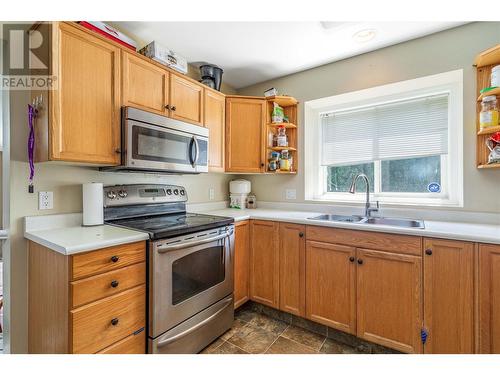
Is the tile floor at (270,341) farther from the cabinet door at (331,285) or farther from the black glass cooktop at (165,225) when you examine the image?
the black glass cooktop at (165,225)

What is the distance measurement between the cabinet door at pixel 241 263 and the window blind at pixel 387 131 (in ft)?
3.97

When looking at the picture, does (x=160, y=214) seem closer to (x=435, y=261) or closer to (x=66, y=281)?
(x=66, y=281)

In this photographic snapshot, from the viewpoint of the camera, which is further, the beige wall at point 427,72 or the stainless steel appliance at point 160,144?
the beige wall at point 427,72

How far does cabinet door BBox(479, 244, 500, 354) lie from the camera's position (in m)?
1.31

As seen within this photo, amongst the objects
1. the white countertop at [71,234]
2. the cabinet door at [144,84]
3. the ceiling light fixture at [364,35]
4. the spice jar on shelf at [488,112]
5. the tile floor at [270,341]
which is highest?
the ceiling light fixture at [364,35]

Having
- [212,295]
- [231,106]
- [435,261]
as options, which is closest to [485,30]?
[435,261]

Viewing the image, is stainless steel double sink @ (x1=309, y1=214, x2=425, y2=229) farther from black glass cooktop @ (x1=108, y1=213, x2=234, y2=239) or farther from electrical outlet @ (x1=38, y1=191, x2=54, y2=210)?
electrical outlet @ (x1=38, y1=191, x2=54, y2=210)

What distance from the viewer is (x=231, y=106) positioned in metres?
2.51

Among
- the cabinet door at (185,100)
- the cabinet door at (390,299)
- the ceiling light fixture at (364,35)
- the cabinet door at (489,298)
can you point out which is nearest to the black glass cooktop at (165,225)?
the cabinet door at (185,100)

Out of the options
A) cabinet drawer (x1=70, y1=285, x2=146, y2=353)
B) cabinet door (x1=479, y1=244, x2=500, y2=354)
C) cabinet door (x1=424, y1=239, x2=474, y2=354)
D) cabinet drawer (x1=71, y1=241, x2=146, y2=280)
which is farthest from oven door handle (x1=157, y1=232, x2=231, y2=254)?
cabinet door (x1=479, y1=244, x2=500, y2=354)

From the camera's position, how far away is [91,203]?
1.60m

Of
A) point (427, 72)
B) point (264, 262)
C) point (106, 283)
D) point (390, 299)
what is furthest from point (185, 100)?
point (390, 299)

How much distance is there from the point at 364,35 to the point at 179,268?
231cm

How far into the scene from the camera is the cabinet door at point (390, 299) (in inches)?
59.9
